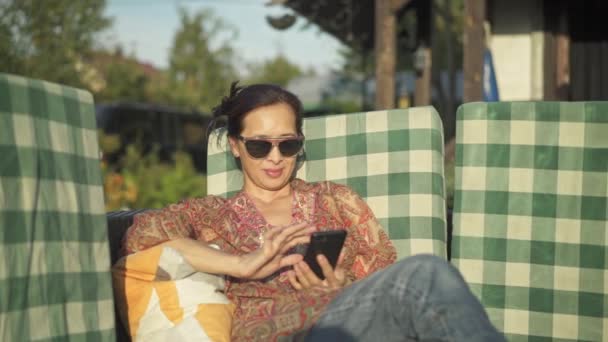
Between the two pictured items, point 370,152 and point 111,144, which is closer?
point 370,152

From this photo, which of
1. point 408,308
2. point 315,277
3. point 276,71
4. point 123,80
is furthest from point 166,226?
point 276,71

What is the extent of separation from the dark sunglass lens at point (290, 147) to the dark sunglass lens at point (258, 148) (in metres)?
0.05

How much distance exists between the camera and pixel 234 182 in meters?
3.52

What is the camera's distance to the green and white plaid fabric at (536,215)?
320 centimetres

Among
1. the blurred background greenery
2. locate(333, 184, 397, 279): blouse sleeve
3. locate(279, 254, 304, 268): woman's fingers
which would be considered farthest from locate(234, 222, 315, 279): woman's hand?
the blurred background greenery

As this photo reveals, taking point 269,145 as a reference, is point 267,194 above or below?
below

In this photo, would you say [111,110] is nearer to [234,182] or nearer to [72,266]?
[234,182]

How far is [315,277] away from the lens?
107 inches

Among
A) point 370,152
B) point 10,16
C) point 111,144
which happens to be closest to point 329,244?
point 370,152

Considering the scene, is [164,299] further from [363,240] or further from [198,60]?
[198,60]

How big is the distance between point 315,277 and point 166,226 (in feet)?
1.93

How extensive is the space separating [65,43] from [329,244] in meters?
13.9

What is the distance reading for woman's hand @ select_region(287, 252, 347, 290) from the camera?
8.77ft

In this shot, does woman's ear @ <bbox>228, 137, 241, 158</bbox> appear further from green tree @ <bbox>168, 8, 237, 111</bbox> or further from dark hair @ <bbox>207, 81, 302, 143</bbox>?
green tree @ <bbox>168, 8, 237, 111</bbox>
